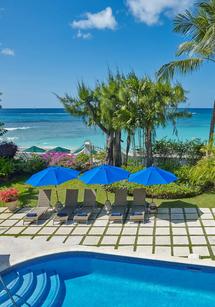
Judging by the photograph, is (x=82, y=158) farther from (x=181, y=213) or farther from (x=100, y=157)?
(x=181, y=213)

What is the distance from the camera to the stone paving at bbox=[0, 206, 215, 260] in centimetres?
891

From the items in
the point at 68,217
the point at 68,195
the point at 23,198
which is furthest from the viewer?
the point at 23,198

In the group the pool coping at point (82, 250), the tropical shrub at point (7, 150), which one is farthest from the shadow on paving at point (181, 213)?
the tropical shrub at point (7, 150)

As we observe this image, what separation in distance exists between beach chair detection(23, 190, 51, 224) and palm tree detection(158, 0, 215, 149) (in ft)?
27.6

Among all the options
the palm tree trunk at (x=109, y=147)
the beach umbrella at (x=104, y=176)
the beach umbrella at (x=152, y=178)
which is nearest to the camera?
the beach umbrella at (x=152, y=178)

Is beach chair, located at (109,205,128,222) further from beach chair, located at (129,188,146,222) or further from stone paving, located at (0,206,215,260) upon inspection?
beach chair, located at (129,188,146,222)

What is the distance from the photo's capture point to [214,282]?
295 inches

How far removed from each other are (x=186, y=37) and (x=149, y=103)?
433 centimetres

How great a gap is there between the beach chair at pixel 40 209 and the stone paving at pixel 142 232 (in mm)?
210

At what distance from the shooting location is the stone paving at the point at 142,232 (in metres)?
8.91

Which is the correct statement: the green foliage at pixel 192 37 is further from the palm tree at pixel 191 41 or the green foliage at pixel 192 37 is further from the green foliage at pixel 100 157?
the green foliage at pixel 100 157

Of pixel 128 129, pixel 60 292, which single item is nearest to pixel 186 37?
pixel 128 129

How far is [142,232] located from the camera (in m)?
10.0

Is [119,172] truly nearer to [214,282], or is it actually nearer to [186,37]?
[214,282]
